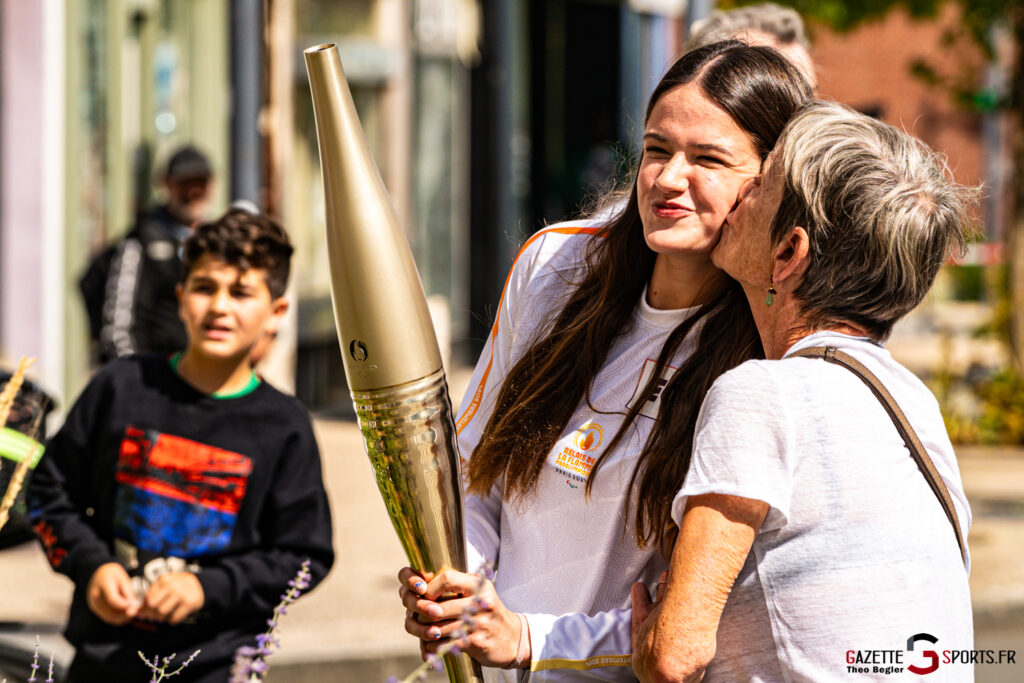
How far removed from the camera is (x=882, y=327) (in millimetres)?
1974

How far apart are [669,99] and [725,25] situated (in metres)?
1.70

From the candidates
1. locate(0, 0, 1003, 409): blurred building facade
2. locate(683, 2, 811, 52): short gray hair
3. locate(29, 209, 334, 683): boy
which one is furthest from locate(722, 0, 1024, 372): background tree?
locate(29, 209, 334, 683): boy

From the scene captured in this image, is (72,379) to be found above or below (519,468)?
below

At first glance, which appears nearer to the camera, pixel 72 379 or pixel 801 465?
pixel 801 465

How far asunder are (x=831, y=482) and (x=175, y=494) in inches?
69.2

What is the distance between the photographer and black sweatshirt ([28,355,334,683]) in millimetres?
3025

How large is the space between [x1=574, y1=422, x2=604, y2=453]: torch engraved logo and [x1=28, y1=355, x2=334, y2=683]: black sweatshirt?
1058 millimetres

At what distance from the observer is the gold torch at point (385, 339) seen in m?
1.78

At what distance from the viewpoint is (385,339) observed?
182 centimetres

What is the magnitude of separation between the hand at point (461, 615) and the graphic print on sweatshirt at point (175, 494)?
42.7 inches

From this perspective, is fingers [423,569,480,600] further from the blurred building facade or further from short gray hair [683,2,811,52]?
short gray hair [683,2,811,52]

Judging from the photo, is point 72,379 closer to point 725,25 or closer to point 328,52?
point 725,25

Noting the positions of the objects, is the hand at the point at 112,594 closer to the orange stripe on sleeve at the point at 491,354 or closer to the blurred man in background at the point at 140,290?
the orange stripe on sleeve at the point at 491,354

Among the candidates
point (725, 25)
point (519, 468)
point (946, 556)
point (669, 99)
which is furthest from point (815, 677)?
point (725, 25)
